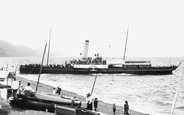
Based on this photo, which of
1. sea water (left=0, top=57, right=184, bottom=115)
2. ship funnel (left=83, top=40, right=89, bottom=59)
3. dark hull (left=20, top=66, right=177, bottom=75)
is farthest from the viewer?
ship funnel (left=83, top=40, right=89, bottom=59)

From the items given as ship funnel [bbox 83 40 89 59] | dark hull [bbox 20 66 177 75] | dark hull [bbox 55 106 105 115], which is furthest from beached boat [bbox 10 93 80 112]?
ship funnel [bbox 83 40 89 59]

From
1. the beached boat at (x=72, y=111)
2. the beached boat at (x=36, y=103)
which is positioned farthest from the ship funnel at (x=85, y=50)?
the beached boat at (x=72, y=111)

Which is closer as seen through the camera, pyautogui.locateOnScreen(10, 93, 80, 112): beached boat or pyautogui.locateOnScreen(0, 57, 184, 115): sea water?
pyautogui.locateOnScreen(10, 93, 80, 112): beached boat

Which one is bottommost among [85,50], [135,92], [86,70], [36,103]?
[135,92]

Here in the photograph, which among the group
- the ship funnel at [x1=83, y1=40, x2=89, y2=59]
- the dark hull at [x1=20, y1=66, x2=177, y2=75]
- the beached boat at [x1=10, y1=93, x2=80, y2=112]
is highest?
the ship funnel at [x1=83, y1=40, x2=89, y2=59]

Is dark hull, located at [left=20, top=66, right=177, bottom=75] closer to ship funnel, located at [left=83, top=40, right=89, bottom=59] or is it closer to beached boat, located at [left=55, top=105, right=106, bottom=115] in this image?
ship funnel, located at [left=83, top=40, right=89, bottom=59]

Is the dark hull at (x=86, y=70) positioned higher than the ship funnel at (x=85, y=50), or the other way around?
the ship funnel at (x=85, y=50)

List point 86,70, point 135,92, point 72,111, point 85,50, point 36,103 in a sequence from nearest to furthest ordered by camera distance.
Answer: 1. point 72,111
2. point 36,103
3. point 135,92
4. point 86,70
5. point 85,50

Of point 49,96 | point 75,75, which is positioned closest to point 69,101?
point 49,96

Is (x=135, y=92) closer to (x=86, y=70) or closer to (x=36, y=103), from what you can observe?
(x=36, y=103)

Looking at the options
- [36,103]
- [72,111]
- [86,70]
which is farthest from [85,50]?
[72,111]

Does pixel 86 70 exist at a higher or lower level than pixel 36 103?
higher

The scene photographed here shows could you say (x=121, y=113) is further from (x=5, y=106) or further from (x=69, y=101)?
(x=5, y=106)

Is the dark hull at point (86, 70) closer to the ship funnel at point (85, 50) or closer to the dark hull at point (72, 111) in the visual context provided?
the ship funnel at point (85, 50)
